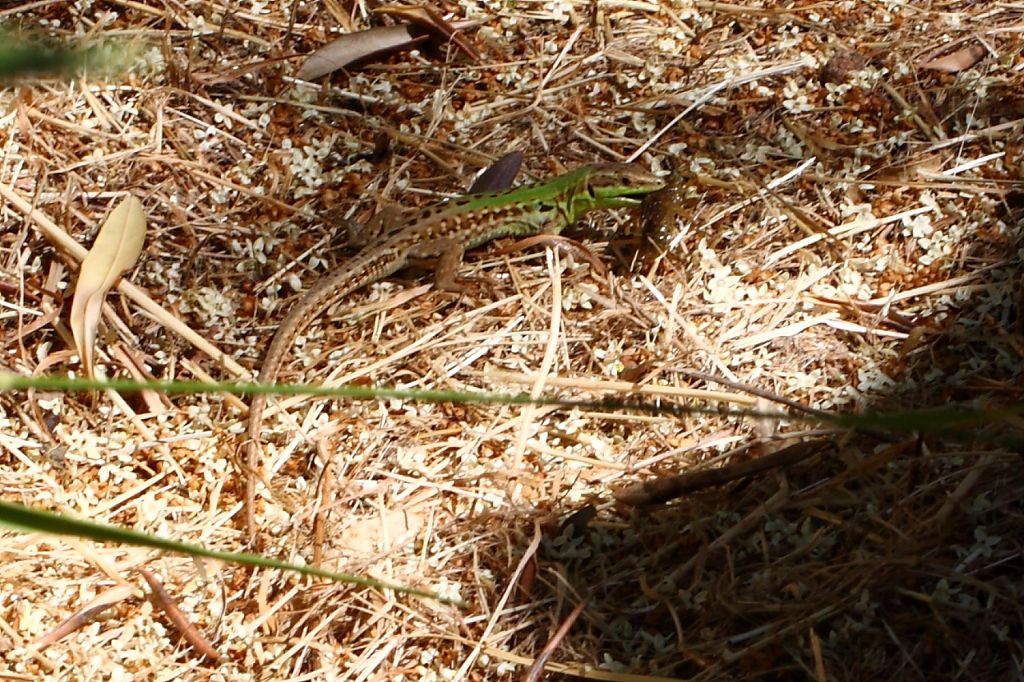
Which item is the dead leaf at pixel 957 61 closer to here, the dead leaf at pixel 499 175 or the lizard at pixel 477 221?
the lizard at pixel 477 221

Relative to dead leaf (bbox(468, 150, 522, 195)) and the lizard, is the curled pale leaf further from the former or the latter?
dead leaf (bbox(468, 150, 522, 195))

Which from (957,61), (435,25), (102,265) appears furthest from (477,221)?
(957,61)

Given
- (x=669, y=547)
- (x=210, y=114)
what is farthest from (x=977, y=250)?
(x=210, y=114)

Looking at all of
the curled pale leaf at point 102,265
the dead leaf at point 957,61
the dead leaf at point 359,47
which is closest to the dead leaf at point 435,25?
the dead leaf at point 359,47

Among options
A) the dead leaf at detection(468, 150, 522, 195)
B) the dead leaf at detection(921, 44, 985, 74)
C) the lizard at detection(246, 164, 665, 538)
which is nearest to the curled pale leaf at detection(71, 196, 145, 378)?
the lizard at detection(246, 164, 665, 538)

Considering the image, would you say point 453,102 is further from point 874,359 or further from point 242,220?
point 874,359
